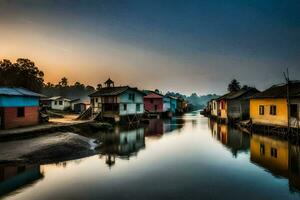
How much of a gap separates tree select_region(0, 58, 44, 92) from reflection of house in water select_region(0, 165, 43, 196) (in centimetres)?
5279

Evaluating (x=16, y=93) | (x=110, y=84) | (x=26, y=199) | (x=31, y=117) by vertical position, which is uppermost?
(x=110, y=84)

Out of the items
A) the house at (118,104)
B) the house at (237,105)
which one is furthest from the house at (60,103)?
the house at (237,105)

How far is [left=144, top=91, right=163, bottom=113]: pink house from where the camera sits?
7125cm

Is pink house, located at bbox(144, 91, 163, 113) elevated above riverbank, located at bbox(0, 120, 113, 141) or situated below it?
above

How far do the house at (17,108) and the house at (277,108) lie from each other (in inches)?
1153

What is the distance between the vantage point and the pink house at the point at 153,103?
234ft

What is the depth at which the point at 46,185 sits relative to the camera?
13.9 metres

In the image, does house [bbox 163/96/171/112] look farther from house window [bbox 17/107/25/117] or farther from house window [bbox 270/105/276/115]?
house window [bbox 17/107/25/117]

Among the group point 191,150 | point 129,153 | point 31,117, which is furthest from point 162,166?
point 31,117

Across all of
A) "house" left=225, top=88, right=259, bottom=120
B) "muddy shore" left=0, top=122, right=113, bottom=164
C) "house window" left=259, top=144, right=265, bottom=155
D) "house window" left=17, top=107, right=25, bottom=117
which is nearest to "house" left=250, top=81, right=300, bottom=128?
"house window" left=259, top=144, right=265, bottom=155

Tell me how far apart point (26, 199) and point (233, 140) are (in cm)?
2403

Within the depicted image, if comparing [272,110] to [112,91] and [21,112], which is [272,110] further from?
[21,112]

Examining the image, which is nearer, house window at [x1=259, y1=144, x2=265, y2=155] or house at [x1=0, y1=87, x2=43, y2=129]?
house window at [x1=259, y1=144, x2=265, y2=155]

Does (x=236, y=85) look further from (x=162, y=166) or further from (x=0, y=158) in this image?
(x=0, y=158)
